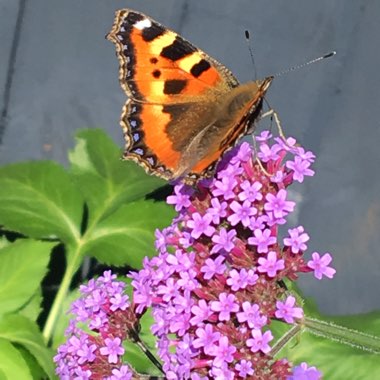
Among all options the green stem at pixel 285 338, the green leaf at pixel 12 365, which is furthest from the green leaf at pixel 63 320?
the green stem at pixel 285 338

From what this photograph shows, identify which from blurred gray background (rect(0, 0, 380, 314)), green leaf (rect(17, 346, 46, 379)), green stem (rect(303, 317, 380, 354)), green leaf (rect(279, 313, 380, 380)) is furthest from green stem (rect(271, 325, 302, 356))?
blurred gray background (rect(0, 0, 380, 314))

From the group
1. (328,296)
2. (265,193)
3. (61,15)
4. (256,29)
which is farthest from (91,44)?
(265,193)

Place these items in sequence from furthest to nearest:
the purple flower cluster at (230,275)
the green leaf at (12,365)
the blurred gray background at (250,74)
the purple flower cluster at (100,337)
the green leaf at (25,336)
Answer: the blurred gray background at (250,74), the green leaf at (25,336), the green leaf at (12,365), the purple flower cluster at (100,337), the purple flower cluster at (230,275)

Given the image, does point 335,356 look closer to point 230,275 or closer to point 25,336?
point 230,275

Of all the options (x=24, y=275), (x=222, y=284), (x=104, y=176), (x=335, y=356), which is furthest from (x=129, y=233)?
(x=222, y=284)

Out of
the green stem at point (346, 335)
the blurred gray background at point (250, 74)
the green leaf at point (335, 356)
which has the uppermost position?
the blurred gray background at point (250, 74)

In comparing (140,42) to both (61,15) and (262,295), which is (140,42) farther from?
(61,15)

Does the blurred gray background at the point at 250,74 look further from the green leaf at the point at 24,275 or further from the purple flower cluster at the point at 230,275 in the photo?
the purple flower cluster at the point at 230,275
